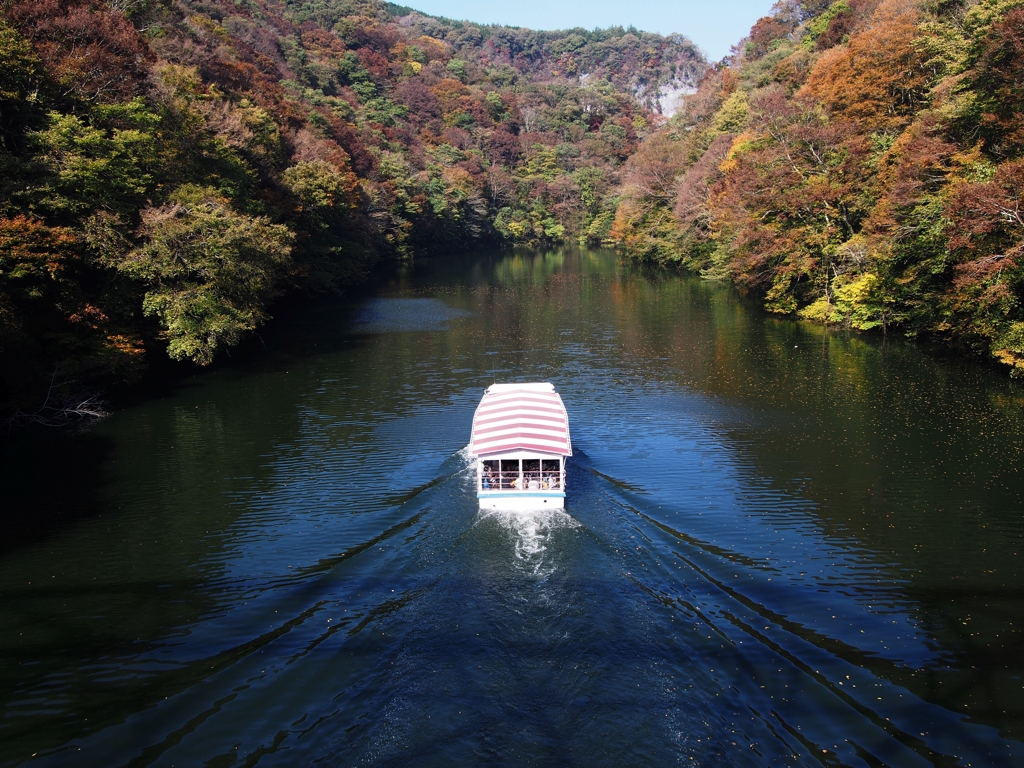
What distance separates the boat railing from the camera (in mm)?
20188

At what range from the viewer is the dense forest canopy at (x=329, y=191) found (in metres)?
29.1

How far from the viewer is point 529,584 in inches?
631

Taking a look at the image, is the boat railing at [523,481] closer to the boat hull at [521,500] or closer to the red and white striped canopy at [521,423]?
the boat hull at [521,500]

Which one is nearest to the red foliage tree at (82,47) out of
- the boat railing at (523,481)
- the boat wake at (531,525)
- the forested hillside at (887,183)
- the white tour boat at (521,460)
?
the white tour boat at (521,460)

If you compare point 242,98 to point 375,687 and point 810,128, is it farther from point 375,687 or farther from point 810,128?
point 375,687

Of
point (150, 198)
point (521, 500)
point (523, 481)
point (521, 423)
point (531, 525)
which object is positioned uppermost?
point (150, 198)

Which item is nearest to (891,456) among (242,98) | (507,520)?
(507,520)

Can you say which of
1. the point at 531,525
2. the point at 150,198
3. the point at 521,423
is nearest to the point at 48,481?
the point at 521,423

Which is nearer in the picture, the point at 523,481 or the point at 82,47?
the point at 523,481

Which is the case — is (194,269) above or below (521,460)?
above

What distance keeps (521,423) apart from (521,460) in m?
1.73

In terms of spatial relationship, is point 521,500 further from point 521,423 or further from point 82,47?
point 82,47

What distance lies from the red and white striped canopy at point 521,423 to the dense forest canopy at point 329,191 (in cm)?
1612

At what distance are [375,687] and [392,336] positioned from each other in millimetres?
34754
